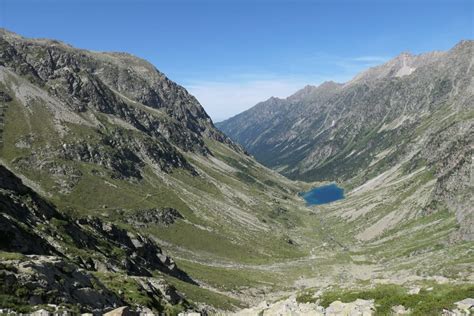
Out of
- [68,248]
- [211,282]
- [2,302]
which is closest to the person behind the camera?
[2,302]

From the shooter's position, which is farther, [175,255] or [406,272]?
[175,255]

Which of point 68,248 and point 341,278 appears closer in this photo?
point 68,248

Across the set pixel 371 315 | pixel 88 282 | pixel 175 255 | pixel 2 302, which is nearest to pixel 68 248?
pixel 88 282

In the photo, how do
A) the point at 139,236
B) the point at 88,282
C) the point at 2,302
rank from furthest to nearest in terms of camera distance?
the point at 139,236
the point at 88,282
the point at 2,302

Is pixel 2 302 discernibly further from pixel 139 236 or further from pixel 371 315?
pixel 139 236

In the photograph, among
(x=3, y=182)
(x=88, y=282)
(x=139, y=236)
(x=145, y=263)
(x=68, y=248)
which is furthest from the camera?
(x=139, y=236)

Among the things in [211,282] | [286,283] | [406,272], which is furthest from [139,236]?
[406,272]

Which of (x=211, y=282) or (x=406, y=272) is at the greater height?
(x=211, y=282)

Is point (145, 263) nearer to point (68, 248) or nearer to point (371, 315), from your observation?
point (68, 248)

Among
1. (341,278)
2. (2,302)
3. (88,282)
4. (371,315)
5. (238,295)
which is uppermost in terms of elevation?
(2,302)
